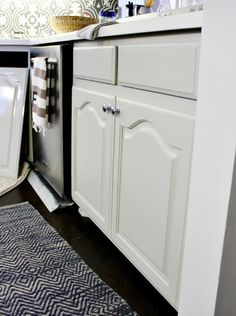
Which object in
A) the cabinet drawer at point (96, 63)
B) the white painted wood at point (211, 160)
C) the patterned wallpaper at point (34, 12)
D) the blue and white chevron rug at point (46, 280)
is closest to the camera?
the white painted wood at point (211, 160)

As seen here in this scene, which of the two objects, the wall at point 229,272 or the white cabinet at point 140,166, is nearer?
the wall at point 229,272

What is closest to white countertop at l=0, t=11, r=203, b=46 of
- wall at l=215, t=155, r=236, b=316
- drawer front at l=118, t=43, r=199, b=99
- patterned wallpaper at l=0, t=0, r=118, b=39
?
drawer front at l=118, t=43, r=199, b=99

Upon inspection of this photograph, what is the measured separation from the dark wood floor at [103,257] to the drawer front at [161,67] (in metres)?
0.70

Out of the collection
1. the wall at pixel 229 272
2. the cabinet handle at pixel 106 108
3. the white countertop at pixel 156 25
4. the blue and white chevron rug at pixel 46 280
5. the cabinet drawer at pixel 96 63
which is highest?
the white countertop at pixel 156 25

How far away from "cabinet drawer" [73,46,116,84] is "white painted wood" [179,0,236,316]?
0.56m

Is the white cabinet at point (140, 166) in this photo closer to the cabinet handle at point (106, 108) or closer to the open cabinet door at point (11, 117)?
the cabinet handle at point (106, 108)

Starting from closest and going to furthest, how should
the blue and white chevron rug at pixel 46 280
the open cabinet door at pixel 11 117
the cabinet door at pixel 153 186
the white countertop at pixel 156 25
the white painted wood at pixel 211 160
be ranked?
the white painted wood at pixel 211 160
the white countertop at pixel 156 25
the cabinet door at pixel 153 186
the blue and white chevron rug at pixel 46 280
the open cabinet door at pixel 11 117

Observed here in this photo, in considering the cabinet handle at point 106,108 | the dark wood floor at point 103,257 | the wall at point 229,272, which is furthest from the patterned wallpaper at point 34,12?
the wall at point 229,272

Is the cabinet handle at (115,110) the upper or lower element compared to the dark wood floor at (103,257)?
upper

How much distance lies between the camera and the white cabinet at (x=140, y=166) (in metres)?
0.91

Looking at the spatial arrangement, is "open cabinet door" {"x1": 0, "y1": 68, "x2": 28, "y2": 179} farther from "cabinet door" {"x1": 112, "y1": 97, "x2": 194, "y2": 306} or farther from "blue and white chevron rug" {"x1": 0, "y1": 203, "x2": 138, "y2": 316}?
"cabinet door" {"x1": 112, "y1": 97, "x2": 194, "y2": 306}

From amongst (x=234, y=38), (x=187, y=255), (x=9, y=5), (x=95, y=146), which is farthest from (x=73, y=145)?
(x=9, y=5)

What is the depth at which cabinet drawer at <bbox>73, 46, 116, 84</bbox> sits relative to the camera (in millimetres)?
1219

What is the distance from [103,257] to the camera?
142 cm
